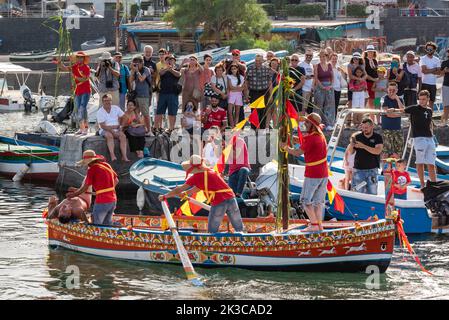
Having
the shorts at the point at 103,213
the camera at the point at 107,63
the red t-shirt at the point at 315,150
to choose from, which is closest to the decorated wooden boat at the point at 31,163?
the camera at the point at 107,63

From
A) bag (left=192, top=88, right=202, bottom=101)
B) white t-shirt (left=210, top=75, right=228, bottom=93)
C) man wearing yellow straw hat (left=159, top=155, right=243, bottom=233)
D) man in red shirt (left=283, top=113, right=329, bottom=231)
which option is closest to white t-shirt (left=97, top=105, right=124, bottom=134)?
bag (left=192, top=88, right=202, bottom=101)

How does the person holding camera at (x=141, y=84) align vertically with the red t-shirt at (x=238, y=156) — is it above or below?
above

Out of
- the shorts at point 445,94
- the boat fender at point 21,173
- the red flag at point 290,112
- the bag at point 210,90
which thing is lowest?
the boat fender at point 21,173

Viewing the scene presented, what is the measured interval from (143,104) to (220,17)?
33.6 meters

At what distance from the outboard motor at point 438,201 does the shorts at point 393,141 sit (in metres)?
2.99

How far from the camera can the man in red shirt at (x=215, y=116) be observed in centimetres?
2433

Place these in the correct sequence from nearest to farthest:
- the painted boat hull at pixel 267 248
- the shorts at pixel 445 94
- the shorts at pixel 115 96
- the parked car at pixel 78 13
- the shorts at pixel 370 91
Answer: the painted boat hull at pixel 267 248
the shorts at pixel 115 96
the shorts at pixel 370 91
the shorts at pixel 445 94
the parked car at pixel 78 13

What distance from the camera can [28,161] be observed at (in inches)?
1069

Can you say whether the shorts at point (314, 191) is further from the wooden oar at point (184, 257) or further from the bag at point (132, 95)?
the bag at point (132, 95)
